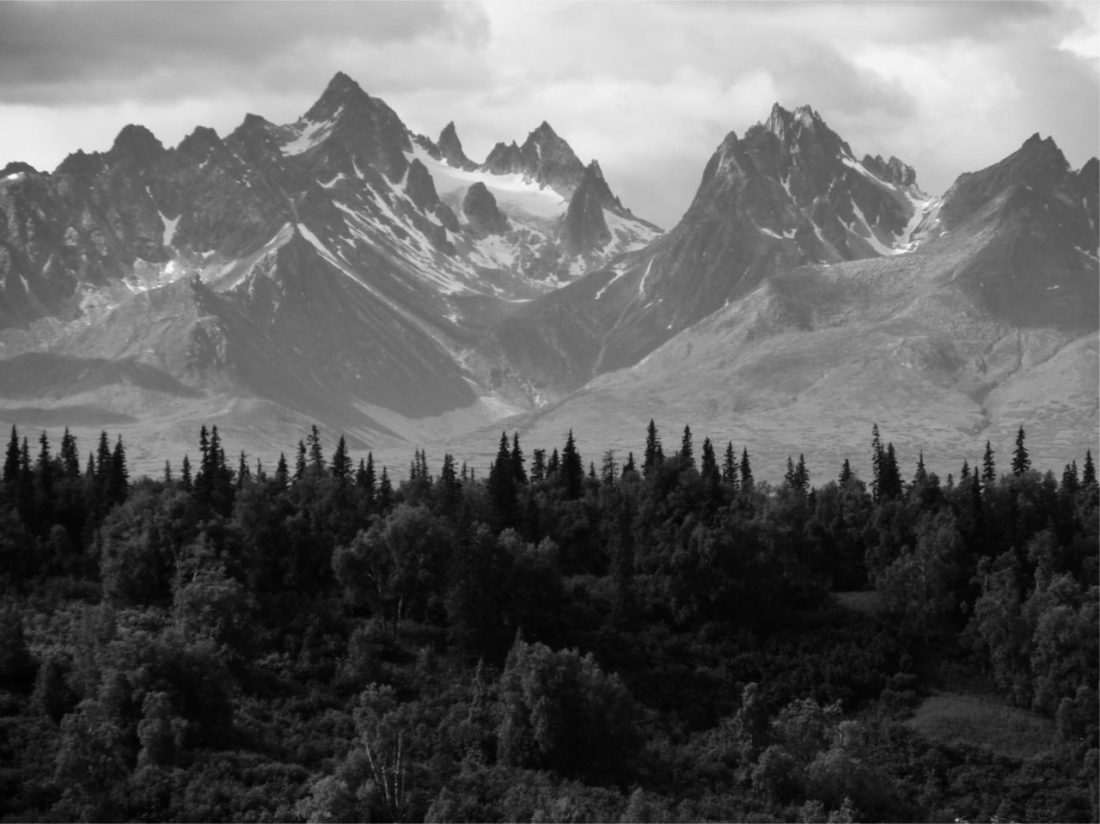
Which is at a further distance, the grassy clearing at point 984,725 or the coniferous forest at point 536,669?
the grassy clearing at point 984,725

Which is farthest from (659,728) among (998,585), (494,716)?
(998,585)

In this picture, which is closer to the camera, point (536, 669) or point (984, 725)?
point (536, 669)

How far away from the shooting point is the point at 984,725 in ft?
548

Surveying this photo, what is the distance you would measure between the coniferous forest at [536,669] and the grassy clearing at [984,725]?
326mm

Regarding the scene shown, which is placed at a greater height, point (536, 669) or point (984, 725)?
point (536, 669)

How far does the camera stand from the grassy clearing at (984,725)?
163875 millimetres

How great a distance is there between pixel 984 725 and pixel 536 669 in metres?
38.0

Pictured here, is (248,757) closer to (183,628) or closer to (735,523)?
(183,628)

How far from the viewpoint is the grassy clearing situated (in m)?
A: 164

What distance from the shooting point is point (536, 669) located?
508 feet

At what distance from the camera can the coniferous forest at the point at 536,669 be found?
146 m

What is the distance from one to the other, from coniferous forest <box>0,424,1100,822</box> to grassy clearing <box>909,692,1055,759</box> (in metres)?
0.33

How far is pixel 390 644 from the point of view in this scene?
574 ft

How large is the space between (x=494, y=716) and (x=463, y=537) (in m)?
23.3
